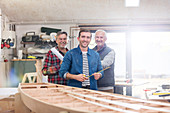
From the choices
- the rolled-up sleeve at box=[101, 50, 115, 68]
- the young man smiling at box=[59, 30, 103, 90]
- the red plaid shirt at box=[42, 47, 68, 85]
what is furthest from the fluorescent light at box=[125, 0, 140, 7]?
the young man smiling at box=[59, 30, 103, 90]

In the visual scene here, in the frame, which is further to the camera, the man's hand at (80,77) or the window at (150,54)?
the window at (150,54)

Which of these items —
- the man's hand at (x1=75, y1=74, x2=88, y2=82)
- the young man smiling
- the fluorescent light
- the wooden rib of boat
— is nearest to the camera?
the wooden rib of boat

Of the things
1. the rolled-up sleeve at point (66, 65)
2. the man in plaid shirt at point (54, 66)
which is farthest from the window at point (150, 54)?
the rolled-up sleeve at point (66, 65)

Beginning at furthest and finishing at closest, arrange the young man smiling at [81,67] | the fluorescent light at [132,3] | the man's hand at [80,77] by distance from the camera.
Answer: the fluorescent light at [132,3] → the young man smiling at [81,67] → the man's hand at [80,77]

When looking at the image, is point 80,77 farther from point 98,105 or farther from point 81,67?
point 98,105

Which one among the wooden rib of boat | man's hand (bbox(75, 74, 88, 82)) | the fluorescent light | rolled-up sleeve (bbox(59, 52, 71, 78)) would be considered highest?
the fluorescent light

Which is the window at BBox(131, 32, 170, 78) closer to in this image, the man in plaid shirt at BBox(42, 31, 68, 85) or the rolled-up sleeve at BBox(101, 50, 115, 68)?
the rolled-up sleeve at BBox(101, 50, 115, 68)

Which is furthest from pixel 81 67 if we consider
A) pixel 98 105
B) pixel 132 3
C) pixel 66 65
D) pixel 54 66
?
pixel 132 3

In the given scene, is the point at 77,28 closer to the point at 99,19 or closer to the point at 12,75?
the point at 99,19

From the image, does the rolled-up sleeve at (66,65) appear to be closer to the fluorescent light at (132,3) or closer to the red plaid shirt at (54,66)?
the red plaid shirt at (54,66)

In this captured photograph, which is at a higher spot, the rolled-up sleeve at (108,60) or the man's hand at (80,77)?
the rolled-up sleeve at (108,60)

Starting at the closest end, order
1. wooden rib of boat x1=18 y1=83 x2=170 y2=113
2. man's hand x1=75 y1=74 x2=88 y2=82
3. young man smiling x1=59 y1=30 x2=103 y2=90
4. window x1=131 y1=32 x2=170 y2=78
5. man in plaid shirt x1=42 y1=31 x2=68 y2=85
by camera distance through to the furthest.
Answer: wooden rib of boat x1=18 y1=83 x2=170 y2=113 → man's hand x1=75 y1=74 x2=88 y2=82 → young man smiling x1=59 y1=30 x2=103 y2=90 → man in plaid shirt x1=42 y1=31 x2=68 y2=85 → window x1=131 y1=32 x2=170 y2=78

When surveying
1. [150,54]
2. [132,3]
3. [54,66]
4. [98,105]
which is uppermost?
[132,3]

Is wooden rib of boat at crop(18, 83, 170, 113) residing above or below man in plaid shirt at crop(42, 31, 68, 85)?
below
